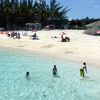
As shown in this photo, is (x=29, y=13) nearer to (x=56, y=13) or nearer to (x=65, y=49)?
(x=56, y=13)

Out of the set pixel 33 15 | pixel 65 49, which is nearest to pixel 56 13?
pixel 33 15

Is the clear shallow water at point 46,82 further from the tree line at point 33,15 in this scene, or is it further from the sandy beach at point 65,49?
the tree line at point 33,15

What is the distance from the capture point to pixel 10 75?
27406 mm

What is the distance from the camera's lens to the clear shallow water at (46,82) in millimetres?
A: 20655

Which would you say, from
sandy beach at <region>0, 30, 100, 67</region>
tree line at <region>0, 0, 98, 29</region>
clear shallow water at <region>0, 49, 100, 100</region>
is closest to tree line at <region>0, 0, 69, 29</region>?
tree line at <region>0, 0, 98, 29</region>

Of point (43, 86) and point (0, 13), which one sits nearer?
point (43, 86)

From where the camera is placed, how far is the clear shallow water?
2065 centimetres

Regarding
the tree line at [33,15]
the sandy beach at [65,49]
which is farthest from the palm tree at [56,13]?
the sandy beach at [65,49]

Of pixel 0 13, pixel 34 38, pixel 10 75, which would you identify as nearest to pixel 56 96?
pixel 10 75

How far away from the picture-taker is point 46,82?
24.5 metres

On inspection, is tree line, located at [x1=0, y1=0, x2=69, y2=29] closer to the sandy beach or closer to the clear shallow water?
the sandy beach

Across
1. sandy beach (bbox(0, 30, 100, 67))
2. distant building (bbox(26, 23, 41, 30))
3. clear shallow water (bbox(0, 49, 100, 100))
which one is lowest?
clear shallow water (bbox(0, 49, 100, 100))

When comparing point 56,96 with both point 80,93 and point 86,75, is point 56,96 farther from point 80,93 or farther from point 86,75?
point 86,75

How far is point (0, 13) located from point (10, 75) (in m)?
65.5
